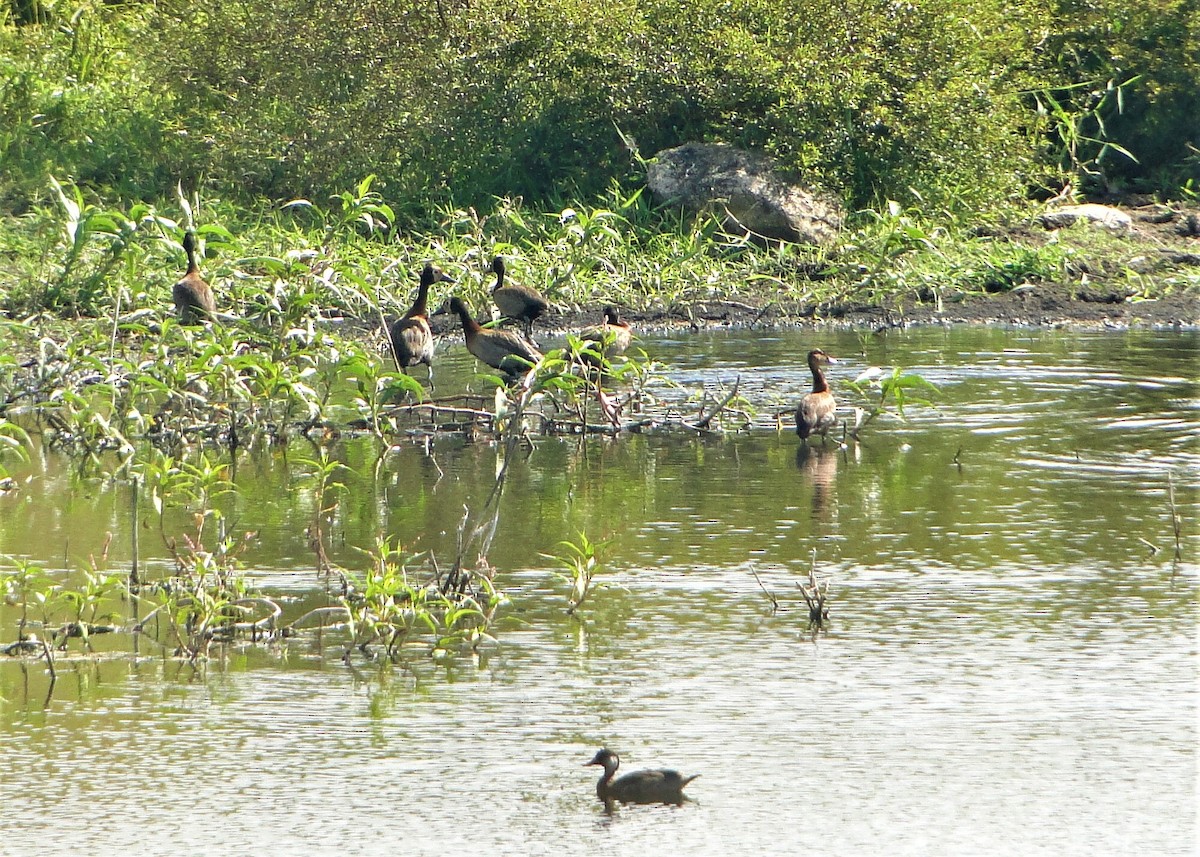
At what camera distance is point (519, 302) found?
15.0 m

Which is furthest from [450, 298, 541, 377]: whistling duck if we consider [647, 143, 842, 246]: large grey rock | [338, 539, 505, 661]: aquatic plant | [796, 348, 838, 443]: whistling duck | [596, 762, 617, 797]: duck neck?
[596, 762, 617, 797]: duck neck

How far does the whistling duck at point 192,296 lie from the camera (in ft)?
42.8

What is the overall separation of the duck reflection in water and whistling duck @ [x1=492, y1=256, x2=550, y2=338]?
14.0 ft

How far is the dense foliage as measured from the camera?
62.2 ft

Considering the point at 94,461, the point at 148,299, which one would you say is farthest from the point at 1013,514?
the point at 148,299

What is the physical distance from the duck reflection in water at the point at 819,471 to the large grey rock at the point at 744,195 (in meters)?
7.59

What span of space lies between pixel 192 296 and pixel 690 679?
771 cm

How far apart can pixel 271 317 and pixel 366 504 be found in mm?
2940

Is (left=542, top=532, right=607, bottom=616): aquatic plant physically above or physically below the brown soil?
below

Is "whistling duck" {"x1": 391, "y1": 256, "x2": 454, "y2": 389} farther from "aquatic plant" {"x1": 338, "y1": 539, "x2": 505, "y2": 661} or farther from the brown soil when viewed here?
"aquatic plant" {"x1": 338, "y1": 539, "x2": 505, "y2": 661}

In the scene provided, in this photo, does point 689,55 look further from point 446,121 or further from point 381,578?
point 381,578

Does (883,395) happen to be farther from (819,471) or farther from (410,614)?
(410,614)

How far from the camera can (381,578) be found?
6848mm

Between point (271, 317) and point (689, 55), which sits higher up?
point (689, 55)
